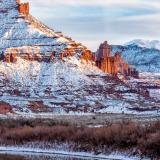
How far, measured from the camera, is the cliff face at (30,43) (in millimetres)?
172375

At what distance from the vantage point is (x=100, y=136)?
45.2 meters

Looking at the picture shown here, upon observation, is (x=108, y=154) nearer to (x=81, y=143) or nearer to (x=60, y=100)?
(x=81, y=143)

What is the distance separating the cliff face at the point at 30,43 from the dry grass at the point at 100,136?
115 meters

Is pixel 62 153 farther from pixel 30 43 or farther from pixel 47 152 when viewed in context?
pixel 30 43

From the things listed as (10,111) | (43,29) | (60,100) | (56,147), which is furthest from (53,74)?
(56,147)

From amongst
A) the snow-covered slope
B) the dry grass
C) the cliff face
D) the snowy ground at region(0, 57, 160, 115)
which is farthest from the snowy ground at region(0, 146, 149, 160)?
the snow-covered slope

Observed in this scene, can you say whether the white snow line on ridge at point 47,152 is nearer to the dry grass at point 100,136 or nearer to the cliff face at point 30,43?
the dry grass at point 100,136

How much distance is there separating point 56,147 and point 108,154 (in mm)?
6139

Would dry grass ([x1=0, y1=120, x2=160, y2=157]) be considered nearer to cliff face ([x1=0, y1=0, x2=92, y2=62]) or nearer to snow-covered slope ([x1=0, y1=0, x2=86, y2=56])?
cliff face ([x1=0, y1=0, x2=92, y2=62])

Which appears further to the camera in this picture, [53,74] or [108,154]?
[53,74]

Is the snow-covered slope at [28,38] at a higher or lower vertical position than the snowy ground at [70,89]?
higher

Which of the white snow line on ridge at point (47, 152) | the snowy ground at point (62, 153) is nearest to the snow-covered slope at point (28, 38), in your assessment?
the white snow line on ridge at point (47, 152)

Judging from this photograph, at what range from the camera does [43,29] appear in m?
195

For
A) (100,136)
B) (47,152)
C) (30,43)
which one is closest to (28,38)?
(30,43)
